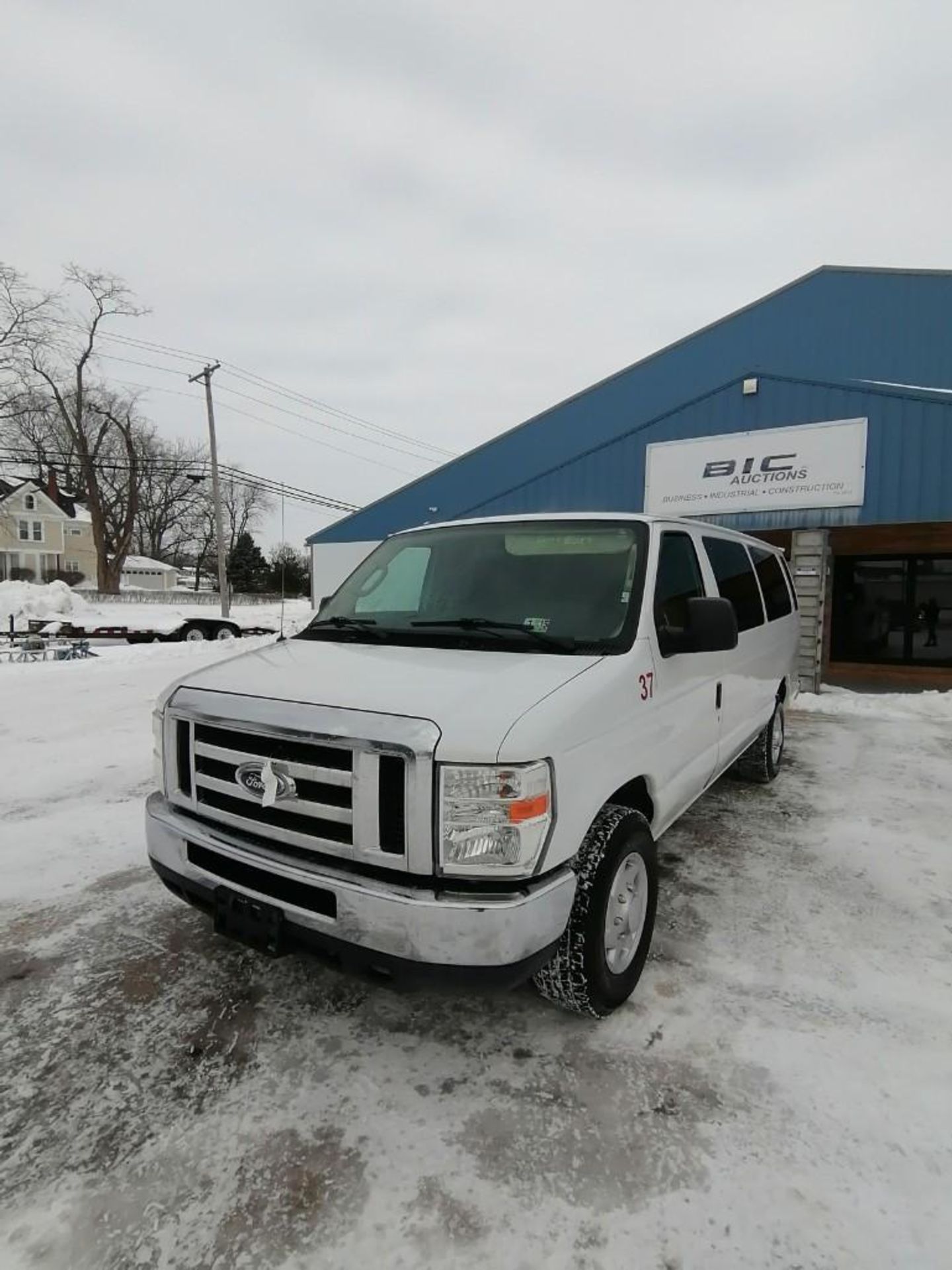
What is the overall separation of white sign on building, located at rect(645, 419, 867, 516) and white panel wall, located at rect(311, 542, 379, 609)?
835cm

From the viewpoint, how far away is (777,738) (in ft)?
20.5

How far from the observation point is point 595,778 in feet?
8.19

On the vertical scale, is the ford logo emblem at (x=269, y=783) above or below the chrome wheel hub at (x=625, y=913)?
above

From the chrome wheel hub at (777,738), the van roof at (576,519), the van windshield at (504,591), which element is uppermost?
the van roof at (576,519)

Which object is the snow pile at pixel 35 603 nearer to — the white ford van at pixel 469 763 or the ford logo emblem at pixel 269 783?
the white ford van at pixel 469 763

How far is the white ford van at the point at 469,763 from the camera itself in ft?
7.02

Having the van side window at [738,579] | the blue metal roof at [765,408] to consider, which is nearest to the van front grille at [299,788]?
the van side window at [738,579]

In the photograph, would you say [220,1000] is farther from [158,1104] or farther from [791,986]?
[791,986]

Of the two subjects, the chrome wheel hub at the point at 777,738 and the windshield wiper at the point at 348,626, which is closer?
the windshield wiper at the point at 348,626

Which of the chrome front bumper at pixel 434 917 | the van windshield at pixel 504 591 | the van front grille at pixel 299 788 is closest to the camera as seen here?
the chrome front bumper at pixel 434 917

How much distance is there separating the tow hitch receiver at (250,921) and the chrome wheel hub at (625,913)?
117cm

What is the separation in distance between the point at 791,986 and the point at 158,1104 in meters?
2.47

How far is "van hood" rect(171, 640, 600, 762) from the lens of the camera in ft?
7.18

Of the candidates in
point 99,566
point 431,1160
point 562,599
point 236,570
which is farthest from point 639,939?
point 236,570
